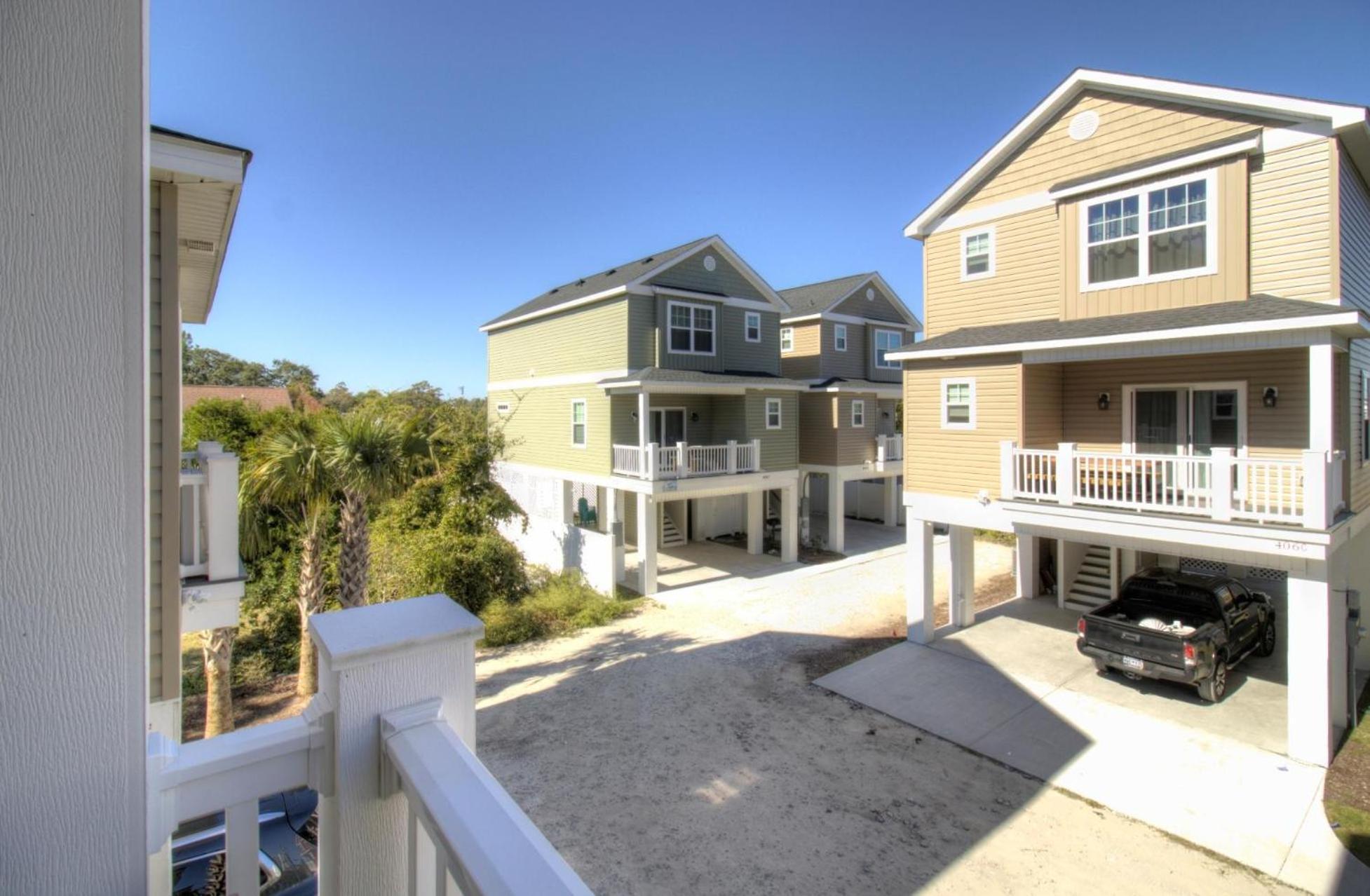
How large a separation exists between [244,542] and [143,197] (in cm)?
1312

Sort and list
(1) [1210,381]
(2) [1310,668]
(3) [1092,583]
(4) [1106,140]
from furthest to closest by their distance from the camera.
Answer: (3) [1092,583], (4) [1106,140], (1) [1210,381], (2) [1310,668]

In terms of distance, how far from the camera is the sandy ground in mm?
6324

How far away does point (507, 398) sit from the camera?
24203mm

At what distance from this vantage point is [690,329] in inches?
757

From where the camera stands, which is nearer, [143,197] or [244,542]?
[143,197]

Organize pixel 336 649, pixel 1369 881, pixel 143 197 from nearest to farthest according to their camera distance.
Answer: pixel 143 197 → pixel 336 649 → pixel 1369 881

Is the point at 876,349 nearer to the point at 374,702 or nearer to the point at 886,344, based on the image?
the point at 886,344

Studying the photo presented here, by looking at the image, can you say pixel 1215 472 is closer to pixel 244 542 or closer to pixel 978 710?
pixel 978 710

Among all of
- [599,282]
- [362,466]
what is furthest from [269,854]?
[599,282]

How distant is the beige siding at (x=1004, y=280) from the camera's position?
11.6 meters

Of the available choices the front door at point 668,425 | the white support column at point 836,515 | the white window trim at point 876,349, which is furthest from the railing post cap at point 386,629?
the white window trim at point 876,349

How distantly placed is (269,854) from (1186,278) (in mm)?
13721

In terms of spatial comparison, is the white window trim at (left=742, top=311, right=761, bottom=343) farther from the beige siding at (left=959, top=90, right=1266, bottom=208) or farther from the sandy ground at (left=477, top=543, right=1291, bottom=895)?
the sandy ground at (left=477, top=543, right=1291, bottom=895)

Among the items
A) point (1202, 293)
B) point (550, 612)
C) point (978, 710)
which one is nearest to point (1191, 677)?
point (978, 710)
